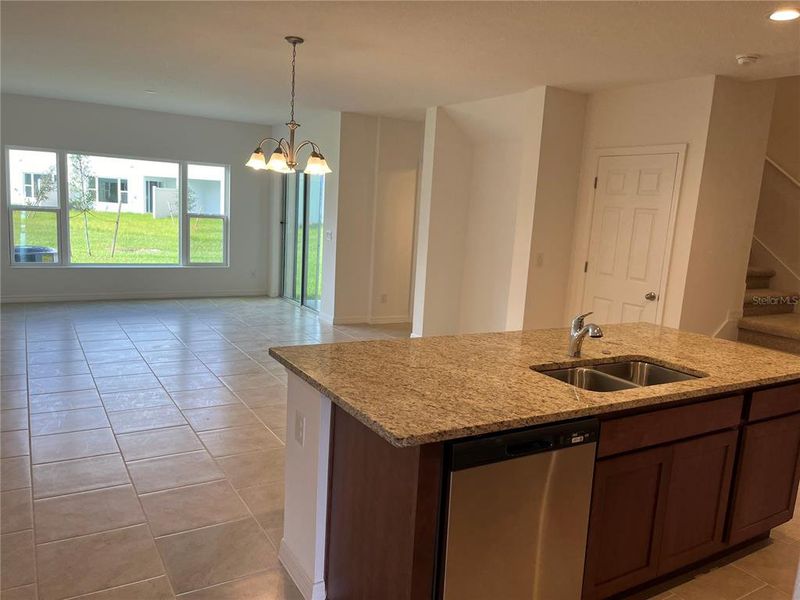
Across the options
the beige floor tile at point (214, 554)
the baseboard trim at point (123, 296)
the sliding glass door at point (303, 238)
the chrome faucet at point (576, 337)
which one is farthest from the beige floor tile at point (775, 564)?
the baseboard trim at point (123, 296)

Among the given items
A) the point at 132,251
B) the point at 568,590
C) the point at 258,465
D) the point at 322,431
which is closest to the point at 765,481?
the point at 568,590

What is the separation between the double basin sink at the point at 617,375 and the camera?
2.43 metres

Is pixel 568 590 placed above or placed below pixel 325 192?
below

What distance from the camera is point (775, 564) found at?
2.54 metres

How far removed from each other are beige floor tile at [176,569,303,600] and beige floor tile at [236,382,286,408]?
1973 mm

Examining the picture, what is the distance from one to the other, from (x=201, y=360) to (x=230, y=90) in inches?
110

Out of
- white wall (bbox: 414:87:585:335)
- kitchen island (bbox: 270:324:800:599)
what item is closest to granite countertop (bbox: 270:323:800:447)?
kitchen island (bbox: 270:324:800:599)

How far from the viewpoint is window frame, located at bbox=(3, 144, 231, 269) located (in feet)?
24.3

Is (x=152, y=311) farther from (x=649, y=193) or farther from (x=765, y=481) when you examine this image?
(x=765, y=481)

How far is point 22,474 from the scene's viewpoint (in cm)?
297

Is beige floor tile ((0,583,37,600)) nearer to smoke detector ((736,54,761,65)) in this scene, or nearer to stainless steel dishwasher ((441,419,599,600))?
stainless steel dishwasher ((441,419,599,600))

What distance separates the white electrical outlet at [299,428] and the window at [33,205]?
23.0 ft

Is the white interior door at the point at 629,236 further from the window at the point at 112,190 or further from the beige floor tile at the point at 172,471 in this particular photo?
the window at the point at 112,190

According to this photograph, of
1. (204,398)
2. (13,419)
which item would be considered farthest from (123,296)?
(13,419)
